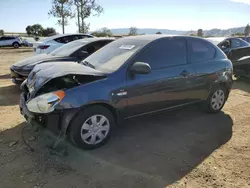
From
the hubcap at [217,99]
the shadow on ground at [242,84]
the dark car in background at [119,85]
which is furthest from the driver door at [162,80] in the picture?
the shadow on ground at [242,84]

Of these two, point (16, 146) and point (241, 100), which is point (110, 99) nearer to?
point (16, 146)

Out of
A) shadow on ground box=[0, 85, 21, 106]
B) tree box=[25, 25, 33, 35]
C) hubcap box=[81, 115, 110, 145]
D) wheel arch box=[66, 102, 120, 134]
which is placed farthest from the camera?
tree box=[25, 25, 33, 35]

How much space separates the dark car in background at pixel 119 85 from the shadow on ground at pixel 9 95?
2021 millimetres

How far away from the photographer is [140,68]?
134 inches

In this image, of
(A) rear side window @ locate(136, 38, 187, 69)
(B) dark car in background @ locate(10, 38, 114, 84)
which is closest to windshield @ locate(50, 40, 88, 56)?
(B) dark car in background @ locate(10, 38, 114, 84)

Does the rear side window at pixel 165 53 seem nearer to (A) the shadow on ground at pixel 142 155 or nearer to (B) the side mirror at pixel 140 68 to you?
(B) the side mirror at pixel 140 68

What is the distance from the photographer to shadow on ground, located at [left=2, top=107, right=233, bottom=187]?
2.86 meters

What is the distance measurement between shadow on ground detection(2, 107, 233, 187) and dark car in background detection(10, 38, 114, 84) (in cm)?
248

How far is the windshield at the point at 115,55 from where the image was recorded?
12.2 feet

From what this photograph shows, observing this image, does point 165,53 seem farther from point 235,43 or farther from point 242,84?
point 235,43

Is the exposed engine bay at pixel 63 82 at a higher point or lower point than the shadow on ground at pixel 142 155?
higher

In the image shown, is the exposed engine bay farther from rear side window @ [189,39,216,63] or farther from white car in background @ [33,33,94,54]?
white car in background @ [33,33,94,54]

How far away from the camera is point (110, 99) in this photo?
339cm

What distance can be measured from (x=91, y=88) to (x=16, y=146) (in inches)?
59.2
